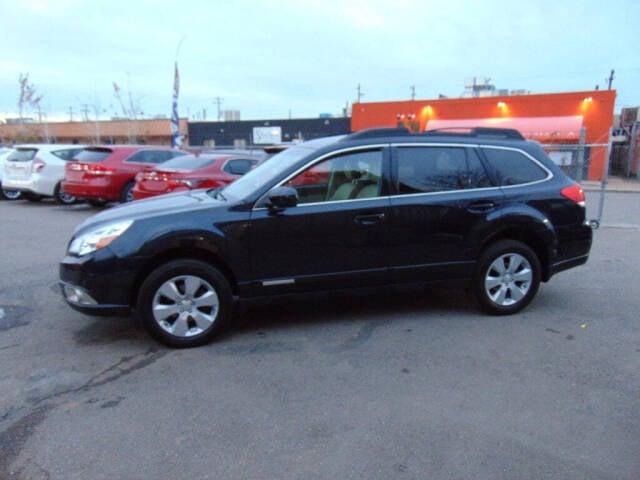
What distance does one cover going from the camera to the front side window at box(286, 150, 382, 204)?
430cm

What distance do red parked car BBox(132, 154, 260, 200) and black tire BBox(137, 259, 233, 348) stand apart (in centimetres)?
566

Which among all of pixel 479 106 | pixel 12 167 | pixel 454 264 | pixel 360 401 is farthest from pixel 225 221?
pixel 479 106

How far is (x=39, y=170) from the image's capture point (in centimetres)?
1261

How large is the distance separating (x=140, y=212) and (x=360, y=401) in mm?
2372

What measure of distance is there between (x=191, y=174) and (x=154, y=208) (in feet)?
17.9

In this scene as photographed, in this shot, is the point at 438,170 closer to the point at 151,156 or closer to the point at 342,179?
the point at 342,179

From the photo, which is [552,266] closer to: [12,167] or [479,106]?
[12,167]

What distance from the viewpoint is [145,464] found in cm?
260

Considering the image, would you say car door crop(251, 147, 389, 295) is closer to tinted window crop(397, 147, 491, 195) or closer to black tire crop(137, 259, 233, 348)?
tinted window crop(397, 147, 491, 195)

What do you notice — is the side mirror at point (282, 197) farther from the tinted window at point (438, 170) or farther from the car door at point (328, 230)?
the tinted window at point (438, 170)

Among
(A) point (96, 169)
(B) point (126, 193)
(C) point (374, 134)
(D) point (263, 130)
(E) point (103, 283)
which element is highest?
(D) point (263, 130)

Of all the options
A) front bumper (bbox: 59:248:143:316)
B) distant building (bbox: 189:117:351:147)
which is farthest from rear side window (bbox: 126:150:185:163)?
distant building (bbox: 189:117:351:147)

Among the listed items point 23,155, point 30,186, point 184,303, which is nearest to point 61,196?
point 30,186

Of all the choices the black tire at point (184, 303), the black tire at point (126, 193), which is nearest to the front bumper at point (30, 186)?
the black tire at point (126, 193)
